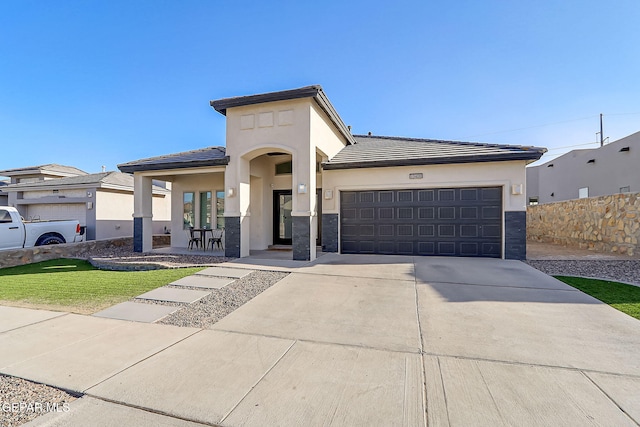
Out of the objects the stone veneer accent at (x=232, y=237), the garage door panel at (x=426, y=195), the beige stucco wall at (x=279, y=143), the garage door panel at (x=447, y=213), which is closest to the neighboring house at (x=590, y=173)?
the garage door panel at (x=447, y=213)

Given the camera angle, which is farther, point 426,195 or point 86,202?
point 86,202

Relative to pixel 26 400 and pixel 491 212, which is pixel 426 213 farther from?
pixel 26 400

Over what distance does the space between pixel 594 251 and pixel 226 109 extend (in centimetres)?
1443

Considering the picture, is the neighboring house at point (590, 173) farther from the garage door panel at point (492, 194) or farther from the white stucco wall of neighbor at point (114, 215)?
the white stucco wall of neighbor at point (114, 215)

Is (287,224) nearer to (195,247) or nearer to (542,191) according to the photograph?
(195,247)

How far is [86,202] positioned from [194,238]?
7.74 m

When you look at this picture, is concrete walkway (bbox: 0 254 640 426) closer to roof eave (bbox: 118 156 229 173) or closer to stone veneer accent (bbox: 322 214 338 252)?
stone veneer accent (bbox: 322 214 338 252)

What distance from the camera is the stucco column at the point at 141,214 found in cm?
1116

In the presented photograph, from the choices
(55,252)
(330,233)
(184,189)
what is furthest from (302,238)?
(55,252)

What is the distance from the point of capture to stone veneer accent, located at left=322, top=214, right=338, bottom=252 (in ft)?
34.0

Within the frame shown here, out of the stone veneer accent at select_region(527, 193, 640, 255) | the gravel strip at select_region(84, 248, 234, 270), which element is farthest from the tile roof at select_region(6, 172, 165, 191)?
the stone veneer accent at select_region(527, 193, 640, 255)

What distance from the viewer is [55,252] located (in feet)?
33.6

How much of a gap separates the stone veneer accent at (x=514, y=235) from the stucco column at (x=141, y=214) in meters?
12.8

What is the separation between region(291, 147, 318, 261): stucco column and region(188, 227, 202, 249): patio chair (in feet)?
17.1
